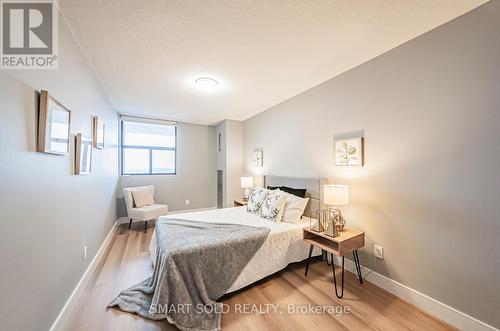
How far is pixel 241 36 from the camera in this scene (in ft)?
5.61

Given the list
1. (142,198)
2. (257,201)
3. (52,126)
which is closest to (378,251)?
(257,201)

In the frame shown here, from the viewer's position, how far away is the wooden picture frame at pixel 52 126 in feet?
3.97

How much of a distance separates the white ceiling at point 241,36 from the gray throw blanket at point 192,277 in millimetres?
1935

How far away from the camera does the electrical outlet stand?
6.44 feet

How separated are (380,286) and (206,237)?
192cm

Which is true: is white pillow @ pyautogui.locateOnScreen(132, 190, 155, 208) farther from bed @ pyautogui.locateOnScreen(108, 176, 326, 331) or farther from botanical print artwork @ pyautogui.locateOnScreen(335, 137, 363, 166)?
botanical print artwork @ pyautogui.locateOnScreen(335, 137, 363, 166)

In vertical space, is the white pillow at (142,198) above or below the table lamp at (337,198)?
below

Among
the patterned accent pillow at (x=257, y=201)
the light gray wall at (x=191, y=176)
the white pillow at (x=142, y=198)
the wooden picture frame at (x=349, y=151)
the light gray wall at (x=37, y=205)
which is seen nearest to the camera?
the light gray wall at (x=37, y=205)

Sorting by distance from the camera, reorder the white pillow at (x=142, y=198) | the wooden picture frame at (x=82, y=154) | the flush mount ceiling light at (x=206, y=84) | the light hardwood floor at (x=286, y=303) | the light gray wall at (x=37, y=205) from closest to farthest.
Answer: the light gray wall at (x=37, y=205) → the light hardwood floor at (x=286, y=303) → the wooden picture frame at (x=82, y=154) → the flush mount ceiling light at (x=206, y=84) → the white pillow at (x=142, y=198)

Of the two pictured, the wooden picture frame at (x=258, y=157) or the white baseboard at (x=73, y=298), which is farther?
the wooden picture frame at (x=258, y=157)

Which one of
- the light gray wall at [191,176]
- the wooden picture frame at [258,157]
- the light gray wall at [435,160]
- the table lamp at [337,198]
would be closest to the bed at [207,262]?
the table lamp at [337,198]

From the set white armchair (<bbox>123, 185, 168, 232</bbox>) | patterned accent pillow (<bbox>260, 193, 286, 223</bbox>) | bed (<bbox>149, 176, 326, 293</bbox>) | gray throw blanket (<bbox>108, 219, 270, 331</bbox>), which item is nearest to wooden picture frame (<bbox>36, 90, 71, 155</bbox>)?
gray throw blanket (<bbox>108, 219, 270, 331</bbox>)

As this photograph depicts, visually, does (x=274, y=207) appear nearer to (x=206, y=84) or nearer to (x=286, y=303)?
(x=286, y=303)

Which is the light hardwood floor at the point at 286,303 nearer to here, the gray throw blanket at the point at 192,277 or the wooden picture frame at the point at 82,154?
the gray throw blanket at the point at 192,277
